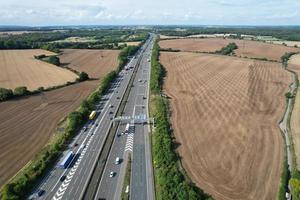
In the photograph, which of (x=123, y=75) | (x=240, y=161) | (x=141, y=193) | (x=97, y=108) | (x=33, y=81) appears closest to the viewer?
(x=141, y=193)

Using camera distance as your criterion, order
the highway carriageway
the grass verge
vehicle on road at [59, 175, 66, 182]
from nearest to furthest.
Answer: the grass verge
the highway carriageway
vehicle on road at [59, 175, 66, 182]

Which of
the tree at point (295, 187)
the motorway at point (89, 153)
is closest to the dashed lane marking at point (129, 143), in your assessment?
the motorway at point (89, 153)

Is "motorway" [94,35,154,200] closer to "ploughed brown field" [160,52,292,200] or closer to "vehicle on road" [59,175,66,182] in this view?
"vehicle on road" [59,175,66,182]

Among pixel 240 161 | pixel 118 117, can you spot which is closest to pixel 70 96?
pixel 118 117

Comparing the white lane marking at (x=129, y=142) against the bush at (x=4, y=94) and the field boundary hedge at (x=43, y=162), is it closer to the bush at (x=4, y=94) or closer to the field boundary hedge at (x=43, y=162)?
the field boundary hedge at (x=43, y=162)

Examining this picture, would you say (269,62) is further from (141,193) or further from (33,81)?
(141,193)

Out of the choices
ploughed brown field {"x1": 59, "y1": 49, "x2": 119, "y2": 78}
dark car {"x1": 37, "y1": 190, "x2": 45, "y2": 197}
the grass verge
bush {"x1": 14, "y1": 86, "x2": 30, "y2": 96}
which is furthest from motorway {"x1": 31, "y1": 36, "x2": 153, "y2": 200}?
ploughed brown field {"x1": 59, "y1": 49, "x2": 119, "y2": 78}
